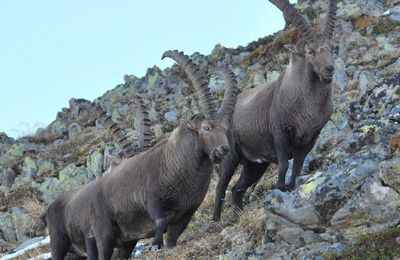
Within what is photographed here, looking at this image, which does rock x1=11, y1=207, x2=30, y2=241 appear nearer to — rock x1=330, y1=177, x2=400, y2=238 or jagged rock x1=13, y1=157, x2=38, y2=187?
jagged rock x1=13, y1=157, x2=38, y2=187

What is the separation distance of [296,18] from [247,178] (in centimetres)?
339

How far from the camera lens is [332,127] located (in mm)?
14750

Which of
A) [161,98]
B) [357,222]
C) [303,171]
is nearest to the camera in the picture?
[357,222]

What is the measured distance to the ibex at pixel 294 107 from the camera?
11.4 meters

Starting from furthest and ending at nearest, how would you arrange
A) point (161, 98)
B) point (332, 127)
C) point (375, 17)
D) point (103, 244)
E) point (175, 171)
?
point (161, 98)
point (375, 17)
point (332, 127)
point (103, 244)
point (175, 171)

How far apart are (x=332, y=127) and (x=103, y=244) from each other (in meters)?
5.61

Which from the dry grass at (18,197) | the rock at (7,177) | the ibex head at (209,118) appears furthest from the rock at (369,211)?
the rock at (7,177)

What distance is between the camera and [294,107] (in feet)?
38.0

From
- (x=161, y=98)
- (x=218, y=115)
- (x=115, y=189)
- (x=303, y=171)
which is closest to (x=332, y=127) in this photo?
(x=303, y=171)

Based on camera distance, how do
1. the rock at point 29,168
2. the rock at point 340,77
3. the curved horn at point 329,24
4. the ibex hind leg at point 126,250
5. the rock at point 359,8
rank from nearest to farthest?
the curved horn at point 329,24 → the ibex hind leg at point 126,250 → the rock at point 340,77 → the rock at point 29,168 → the rock at point 359,8

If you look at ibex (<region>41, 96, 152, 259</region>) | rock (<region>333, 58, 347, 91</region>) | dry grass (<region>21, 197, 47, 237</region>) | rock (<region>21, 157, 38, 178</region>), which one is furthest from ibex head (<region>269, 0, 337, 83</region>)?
rock (<region>21, 157, 38, 178</region>)

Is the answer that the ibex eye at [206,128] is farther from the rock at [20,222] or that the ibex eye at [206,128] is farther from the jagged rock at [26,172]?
the jagged rock at [26,172]

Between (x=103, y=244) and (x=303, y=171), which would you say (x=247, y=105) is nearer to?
(x=303, y=171)

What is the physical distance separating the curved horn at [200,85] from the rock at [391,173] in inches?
177
